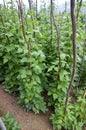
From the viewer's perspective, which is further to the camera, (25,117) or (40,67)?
(25,117)

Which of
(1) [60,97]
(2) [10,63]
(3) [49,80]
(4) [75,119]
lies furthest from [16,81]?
(4) [75,119]

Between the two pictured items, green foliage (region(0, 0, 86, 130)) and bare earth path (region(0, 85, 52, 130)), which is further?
bare earth path (region(0, 85, 52, 130))

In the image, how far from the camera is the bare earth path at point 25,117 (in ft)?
12.0

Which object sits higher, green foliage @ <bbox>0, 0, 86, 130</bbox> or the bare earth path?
green foliage @ <bbox>0, 0, 86, 130</bbox>

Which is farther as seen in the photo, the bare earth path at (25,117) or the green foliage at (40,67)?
the bare earth path at (25,117)

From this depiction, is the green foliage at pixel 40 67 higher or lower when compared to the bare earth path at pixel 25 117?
higher

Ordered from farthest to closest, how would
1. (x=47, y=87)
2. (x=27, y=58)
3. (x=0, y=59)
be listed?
(x=0, y=59), (x=47, y=87), (x=27, y=58)

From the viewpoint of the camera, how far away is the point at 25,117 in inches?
148

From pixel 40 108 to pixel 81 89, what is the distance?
3.55ft

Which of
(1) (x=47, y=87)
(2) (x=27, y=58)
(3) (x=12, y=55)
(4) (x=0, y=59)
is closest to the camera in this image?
(2) (x=27, y=58)

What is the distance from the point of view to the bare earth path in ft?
12.0

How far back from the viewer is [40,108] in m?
3.77

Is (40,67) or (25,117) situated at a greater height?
(40,67)

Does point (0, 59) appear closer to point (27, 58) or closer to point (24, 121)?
point (27, 58)
